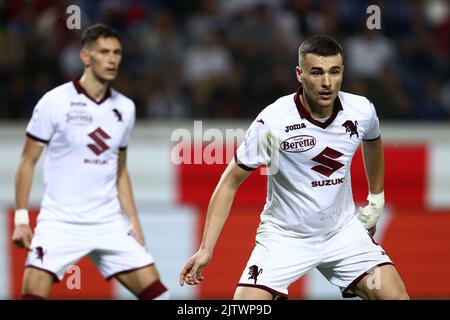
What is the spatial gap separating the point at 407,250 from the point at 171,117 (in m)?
2.51

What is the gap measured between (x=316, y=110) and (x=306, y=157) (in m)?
0.26

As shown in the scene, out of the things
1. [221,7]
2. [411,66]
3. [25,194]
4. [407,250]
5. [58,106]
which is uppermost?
[221,7]

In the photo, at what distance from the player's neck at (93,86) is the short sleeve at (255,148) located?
1626mm

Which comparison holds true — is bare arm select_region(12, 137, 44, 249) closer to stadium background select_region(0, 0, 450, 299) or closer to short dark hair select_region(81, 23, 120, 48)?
short dark hair select_region(81, 23, 120, 48)

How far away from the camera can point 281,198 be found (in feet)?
18.1

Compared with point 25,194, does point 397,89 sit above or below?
above

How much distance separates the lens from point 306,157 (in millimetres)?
5371

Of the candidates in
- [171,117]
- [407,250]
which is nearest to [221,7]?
[171,117]

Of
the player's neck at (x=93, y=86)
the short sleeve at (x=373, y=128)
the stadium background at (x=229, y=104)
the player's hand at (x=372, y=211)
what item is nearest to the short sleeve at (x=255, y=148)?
the short sleeve at (x=373, y=128)

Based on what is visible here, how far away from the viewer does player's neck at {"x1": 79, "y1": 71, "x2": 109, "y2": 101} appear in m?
6.59

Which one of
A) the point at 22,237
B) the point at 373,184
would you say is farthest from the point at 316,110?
the point at 22,237

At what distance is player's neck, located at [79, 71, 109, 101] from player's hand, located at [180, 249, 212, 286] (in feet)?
5.85

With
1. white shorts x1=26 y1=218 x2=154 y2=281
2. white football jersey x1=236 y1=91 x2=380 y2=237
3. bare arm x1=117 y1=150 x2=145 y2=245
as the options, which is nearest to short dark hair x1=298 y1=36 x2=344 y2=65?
white football jersey x1=236 y1=91 x2=380 y2=237
